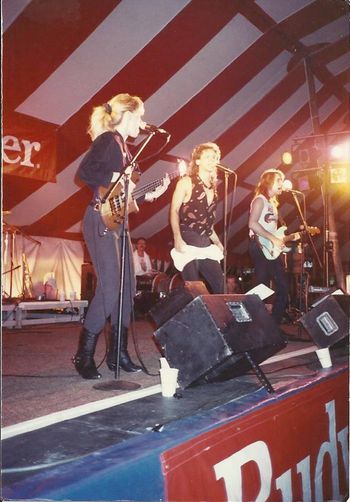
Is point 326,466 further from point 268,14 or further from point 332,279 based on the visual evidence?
point 332,279

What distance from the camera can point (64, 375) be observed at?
2631 mm

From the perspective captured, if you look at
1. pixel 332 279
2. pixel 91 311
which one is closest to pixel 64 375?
pixel 91 311

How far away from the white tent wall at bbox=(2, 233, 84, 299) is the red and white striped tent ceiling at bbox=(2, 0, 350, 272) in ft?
0.68

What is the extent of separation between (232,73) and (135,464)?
6.51m

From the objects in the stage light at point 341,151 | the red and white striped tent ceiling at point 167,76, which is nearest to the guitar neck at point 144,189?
the red and white striped tent ceiling at point 167,76

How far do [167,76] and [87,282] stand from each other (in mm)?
3727

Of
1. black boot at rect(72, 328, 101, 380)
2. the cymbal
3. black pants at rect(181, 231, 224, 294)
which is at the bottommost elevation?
black boot at rect(72, 328, 101, 380)

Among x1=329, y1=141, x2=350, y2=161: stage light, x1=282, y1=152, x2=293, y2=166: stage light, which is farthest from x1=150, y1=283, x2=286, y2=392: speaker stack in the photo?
x1=282, y1=152, x2=293, y2=166: stage light

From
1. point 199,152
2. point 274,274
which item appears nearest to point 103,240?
point 199,152

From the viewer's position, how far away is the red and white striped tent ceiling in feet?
16.5

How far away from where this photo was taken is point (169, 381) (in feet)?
6.95

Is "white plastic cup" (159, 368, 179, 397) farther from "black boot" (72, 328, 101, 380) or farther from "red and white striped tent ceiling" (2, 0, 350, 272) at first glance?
"red and white striped tent ceiling" (2, 0, 350, 272)

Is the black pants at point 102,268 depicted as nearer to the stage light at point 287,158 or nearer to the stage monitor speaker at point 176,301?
the stage monitor speaker at point 176,301

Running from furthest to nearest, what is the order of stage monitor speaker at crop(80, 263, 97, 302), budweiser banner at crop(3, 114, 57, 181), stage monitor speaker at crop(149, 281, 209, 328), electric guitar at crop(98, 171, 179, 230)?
stage monitor speaker at crop(80, 263, 97, 302), budweiser banner at crop(3, 114, 57, 181), electric guitar at crop(98, 171, 179, 230), stage monitor speaker at crop(149, 281, 209, 328)
